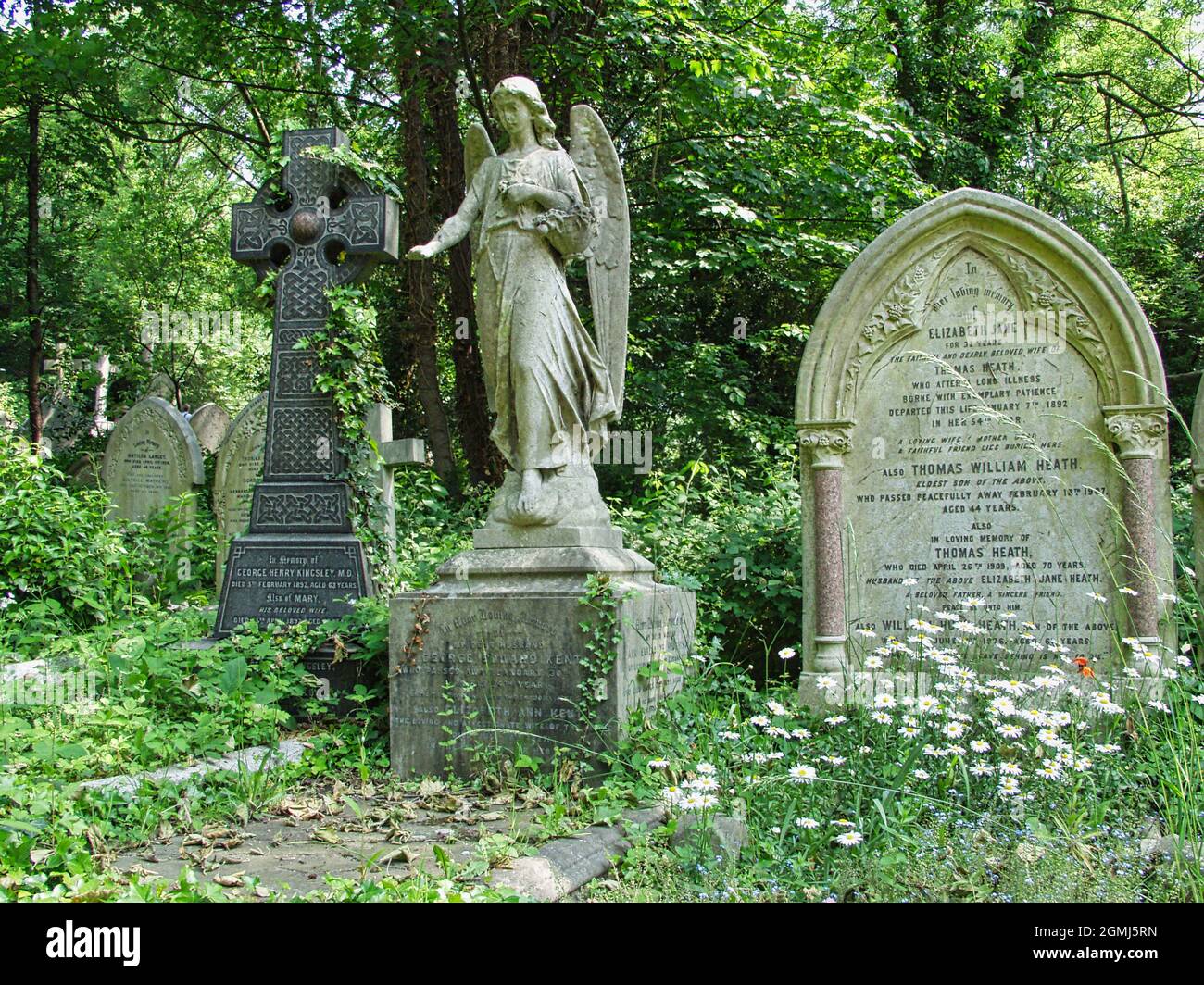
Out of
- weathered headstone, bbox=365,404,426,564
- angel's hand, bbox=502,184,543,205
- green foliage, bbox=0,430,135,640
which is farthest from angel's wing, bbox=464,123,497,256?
green foliage, bbox=0,430,135,640

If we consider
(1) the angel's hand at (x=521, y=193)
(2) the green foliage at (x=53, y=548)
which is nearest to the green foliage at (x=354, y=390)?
(2) the green foliage at (x=53, y=548)

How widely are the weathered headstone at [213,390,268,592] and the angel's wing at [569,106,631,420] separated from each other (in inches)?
215

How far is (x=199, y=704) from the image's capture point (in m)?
5.32

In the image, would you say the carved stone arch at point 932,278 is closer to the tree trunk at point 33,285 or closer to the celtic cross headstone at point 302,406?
the celtic cross headstone at point 302,406

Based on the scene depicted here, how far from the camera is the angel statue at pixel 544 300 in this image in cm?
543

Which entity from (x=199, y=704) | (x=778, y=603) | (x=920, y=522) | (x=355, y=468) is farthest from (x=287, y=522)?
(x=920, y=522)

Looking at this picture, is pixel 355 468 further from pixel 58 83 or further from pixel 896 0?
pixel 896 0

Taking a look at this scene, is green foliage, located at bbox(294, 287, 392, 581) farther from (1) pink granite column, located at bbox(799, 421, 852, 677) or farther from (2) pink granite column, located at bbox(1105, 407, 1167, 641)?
(2) pink granite column, located at bbox(1105, 407, 1167, 641)

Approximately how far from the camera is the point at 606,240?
232 inches

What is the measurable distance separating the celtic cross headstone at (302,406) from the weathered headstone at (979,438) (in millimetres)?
2971

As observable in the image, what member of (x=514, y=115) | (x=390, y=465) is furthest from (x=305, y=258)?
(x=514, y=115)

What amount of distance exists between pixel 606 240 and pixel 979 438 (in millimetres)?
2495

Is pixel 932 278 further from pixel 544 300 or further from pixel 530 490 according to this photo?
pixel 530 490
